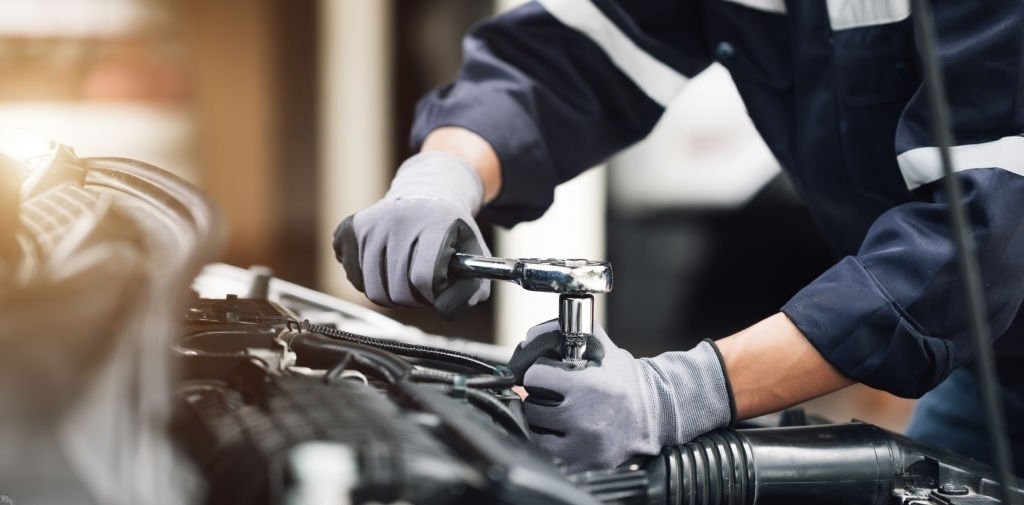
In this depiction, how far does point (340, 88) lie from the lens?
9.93ft

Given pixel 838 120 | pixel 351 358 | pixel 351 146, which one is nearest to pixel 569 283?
pixel 351 358

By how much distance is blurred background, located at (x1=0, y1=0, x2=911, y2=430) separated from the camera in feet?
2.03

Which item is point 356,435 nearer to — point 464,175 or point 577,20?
point 464,175

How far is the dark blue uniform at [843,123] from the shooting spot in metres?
0.75

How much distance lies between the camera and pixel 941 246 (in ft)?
2.49

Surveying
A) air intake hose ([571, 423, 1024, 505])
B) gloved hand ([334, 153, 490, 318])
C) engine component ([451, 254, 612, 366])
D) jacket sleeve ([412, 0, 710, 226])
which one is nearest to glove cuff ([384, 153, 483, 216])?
gloved hand ([334, 153, 490, 318])

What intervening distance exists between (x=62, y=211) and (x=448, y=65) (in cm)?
281

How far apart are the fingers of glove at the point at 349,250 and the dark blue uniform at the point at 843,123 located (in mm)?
246

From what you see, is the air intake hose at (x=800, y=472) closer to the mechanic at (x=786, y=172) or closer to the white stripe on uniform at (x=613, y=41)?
the mechanic at (x=786, y=172)

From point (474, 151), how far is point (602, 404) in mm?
459

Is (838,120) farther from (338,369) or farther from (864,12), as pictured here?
(338,369)

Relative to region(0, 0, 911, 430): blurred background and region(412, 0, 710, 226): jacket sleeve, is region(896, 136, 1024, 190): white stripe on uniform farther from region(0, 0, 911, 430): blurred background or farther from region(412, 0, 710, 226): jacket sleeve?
region(412, 0, 710, 226): jacket sleeve

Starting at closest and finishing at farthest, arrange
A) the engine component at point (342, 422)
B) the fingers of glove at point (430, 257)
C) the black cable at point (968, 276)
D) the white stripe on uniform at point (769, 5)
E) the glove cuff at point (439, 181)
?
the engine component at point (342, 422), the black cable at point (968, 276), the fingers of glove at point (430, 257), the glove cuff at point (439, 181), the white stripe on uniform at point (769, 5)

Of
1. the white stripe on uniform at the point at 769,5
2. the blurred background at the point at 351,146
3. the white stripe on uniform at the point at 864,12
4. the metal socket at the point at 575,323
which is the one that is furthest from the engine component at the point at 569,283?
the white stripe on uniform at the point at 769,5
